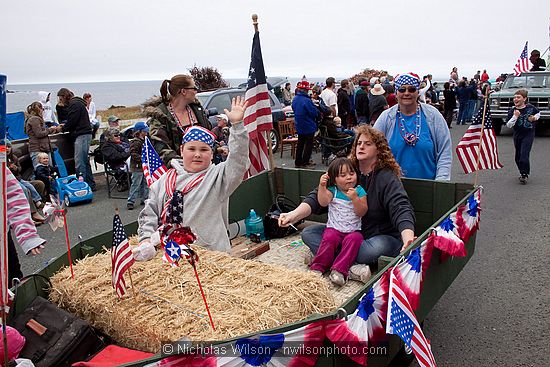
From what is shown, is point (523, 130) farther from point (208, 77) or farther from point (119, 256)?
point (208, 77)

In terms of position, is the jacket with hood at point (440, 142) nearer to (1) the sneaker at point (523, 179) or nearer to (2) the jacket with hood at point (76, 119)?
(1) the sneaker at point (523, 179)

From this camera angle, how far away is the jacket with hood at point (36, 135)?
9.69 metres

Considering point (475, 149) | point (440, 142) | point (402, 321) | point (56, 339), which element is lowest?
point (402, 321)

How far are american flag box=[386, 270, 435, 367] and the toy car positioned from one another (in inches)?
327

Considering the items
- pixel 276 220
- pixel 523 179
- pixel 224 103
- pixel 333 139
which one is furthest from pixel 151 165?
pixel 224 103

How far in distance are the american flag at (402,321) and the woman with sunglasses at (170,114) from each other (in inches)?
104

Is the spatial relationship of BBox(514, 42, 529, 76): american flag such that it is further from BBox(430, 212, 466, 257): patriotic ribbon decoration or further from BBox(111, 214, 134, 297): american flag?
BBox(111, 214, 134, 297): american flag

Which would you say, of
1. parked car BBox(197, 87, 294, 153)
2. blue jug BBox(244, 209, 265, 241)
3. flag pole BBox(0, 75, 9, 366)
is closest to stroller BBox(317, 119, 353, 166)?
parked car BBox(197, 87, 294, 153)

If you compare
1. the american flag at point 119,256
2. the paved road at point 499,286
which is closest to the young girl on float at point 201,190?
the american flag at point 119,256

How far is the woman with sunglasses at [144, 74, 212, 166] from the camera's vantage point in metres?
4.50

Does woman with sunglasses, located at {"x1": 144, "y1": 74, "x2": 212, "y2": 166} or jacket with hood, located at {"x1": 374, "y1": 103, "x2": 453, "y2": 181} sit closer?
woman with sunglasses, located at {"x1": 144, "y1": 74, "x2": 212, "y2": 166}

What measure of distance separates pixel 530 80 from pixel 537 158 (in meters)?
6.41

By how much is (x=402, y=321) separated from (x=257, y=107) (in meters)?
3.46

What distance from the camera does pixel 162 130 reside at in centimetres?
457
